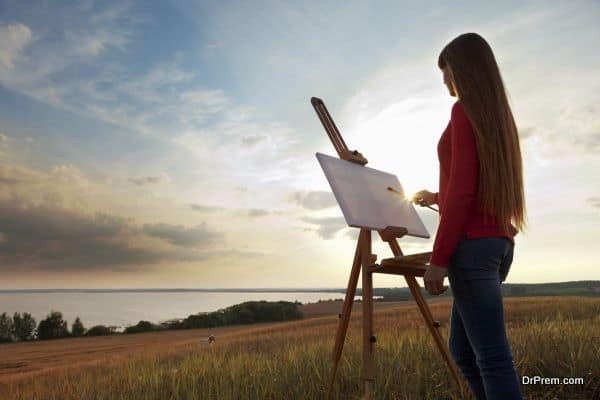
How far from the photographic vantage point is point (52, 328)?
23.8 metres

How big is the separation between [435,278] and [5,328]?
25.7 metres

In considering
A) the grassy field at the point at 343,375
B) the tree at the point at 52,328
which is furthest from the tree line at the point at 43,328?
the grassy field at the point at 343,375

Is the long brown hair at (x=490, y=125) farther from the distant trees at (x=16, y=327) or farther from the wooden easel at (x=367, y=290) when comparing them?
the distant trees at (x=16, y=327)

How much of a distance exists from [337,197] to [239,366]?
8.43 ft

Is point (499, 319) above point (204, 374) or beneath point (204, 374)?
above

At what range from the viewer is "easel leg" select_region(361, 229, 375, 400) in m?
3.55

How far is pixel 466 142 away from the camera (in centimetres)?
229

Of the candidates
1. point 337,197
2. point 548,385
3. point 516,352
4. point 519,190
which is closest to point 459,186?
point 519,190

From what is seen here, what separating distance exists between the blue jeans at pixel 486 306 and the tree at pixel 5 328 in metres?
24.9

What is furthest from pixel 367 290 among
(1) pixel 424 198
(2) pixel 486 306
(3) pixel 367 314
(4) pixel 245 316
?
(4) pixel 245 316

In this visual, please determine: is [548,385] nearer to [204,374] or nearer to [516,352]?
[516,352]

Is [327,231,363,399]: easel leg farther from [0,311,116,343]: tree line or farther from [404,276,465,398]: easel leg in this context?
[0,311,116,343]: tree line

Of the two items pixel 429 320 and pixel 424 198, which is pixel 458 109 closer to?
pixel 424 198

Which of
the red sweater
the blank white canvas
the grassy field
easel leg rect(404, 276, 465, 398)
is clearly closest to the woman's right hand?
the blank white canvas
